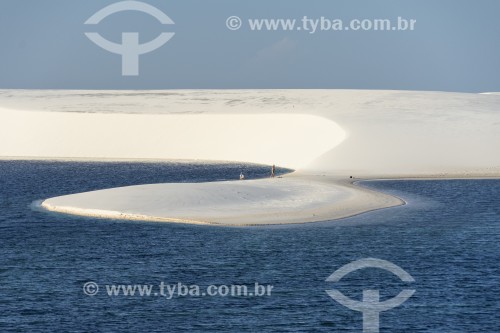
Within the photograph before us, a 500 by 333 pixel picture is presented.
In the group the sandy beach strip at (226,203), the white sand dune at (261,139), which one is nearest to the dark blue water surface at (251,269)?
the sandy beach strip at (226,203)

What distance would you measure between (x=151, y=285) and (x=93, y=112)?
4619 inches

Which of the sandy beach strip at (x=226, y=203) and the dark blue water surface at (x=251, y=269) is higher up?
the sandy beach strip at (x=226, y=203)

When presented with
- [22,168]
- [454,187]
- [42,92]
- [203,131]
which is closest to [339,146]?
[454,187]

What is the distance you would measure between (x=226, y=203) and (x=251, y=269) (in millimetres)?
18645

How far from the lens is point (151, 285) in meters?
32.8

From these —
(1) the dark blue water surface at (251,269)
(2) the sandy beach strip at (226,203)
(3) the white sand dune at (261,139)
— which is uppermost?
(3) the white sand dune at (261,139)

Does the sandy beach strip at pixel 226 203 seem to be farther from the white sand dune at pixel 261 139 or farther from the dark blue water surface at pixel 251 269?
the dark blue water surface at pixel 251 269

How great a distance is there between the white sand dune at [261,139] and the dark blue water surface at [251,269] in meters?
4.32

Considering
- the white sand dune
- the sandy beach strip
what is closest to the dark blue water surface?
the sandy beach strip

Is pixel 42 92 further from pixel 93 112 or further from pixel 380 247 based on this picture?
pixel 380 247

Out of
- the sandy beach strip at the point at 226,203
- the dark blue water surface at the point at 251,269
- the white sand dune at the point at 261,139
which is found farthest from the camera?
the white sand dune at the point at 261,139

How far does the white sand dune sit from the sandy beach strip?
3.6 inches

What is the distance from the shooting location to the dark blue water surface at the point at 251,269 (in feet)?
93.2

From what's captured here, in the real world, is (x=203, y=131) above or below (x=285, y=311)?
above
